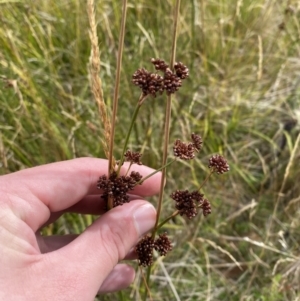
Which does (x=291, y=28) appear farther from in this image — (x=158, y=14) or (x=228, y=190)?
(x=228, y=190)

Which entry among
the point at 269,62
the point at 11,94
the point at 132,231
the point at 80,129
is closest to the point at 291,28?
the point at 269,62

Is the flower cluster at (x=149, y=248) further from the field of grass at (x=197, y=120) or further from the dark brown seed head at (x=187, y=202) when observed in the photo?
the field of grass at (x=197, y=120)

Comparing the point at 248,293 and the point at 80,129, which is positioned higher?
the point at 80,129

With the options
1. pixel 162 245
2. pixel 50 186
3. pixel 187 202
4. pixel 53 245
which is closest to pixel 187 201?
pixel 187 202

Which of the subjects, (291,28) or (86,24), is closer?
(86,24)

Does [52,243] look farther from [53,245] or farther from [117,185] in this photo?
[117,185]
